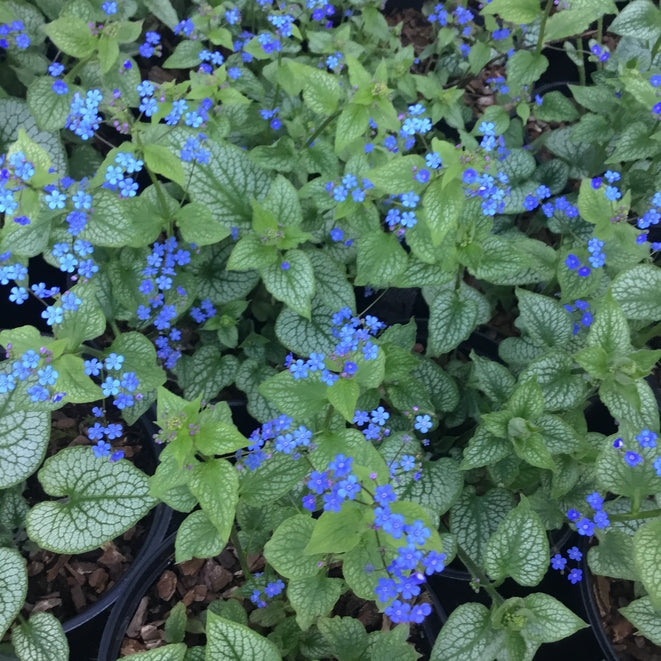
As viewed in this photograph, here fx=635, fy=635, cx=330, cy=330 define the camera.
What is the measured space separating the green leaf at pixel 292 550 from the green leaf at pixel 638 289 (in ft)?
4.41

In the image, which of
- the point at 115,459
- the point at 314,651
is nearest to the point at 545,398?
the point at 314,651

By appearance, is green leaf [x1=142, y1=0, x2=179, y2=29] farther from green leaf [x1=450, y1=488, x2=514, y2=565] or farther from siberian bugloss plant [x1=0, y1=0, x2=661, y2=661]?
green leaf [x1=450, y1=488, x2=514, y2=565]

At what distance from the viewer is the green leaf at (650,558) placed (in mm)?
1765

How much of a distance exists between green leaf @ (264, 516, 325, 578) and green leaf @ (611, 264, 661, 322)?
4.41ft

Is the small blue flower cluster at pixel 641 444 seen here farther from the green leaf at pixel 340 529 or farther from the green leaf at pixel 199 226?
the green leaf at pixel 199 226

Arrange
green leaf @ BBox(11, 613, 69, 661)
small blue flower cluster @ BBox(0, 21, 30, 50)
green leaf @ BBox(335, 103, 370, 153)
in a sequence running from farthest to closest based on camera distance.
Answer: small blue flower cluster @ BBox(0, 21, 30, 50) → green leaf @ BBox(335, 103, 370, 153) → green leaf @ BBox(11, 613, 69, 661)

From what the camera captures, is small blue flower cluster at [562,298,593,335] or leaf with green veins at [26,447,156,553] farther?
small blue flower cluster at [562,298,593,335]

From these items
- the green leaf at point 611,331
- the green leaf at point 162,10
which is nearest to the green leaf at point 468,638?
the green leaf at point 611,331

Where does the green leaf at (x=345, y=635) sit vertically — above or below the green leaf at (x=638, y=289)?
below

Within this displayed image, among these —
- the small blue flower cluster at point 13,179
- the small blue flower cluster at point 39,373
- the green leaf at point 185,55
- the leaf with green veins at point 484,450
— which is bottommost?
the leaf with green veins at point 484,450

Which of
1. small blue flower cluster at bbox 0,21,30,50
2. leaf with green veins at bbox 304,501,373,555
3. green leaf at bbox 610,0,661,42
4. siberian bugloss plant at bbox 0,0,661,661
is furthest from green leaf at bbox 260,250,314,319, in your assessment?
green leaf at bbox 610,0,661,42

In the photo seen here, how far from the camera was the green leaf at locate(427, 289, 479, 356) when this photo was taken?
2430 mm

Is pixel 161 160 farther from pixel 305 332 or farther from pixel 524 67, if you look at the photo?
pixel 524 67

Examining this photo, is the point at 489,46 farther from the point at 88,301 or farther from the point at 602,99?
the point at 88,301
